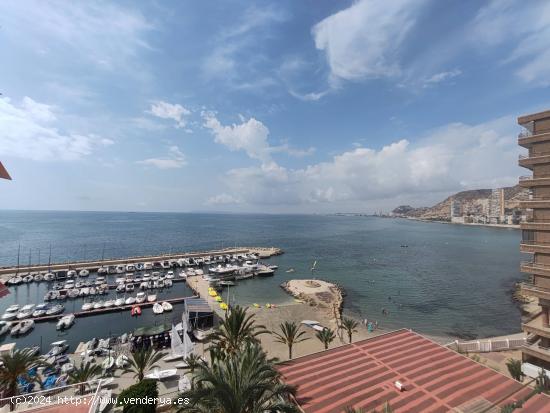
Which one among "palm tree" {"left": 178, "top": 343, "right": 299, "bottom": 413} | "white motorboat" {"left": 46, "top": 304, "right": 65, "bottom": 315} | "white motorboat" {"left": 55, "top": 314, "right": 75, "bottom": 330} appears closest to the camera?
"palm tree" {"left": 178, "top": 343, "right": 299, "bottom": 413}

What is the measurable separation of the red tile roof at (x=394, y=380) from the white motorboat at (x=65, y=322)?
4304 cm

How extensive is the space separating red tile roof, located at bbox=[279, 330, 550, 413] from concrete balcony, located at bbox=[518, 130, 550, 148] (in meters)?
18.8

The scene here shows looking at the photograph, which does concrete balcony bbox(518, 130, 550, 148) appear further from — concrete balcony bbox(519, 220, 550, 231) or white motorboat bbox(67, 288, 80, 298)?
white motorboat bbox(67, 288, 80, 298)

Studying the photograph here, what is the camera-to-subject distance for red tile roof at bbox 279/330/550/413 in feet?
53.9

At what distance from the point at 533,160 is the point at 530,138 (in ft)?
6.33

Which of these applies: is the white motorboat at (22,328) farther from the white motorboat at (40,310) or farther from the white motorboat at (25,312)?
the white motorboat at (25,312)

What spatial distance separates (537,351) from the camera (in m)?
22.7

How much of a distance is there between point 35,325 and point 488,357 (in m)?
64.7

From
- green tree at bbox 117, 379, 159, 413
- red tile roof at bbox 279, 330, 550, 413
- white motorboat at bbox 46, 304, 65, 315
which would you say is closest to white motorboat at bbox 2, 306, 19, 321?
white motorboat at bbox 46, 304, 65, 315

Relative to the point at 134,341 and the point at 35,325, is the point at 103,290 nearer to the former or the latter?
the point at 35,325

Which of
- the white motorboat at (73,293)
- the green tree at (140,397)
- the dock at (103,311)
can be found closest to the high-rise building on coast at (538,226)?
the green tree at (140,397)

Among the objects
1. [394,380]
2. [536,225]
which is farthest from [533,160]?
[394,380]

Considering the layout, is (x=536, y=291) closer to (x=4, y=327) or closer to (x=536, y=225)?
(x=536, y=225)

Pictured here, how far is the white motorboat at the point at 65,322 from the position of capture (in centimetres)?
4434
